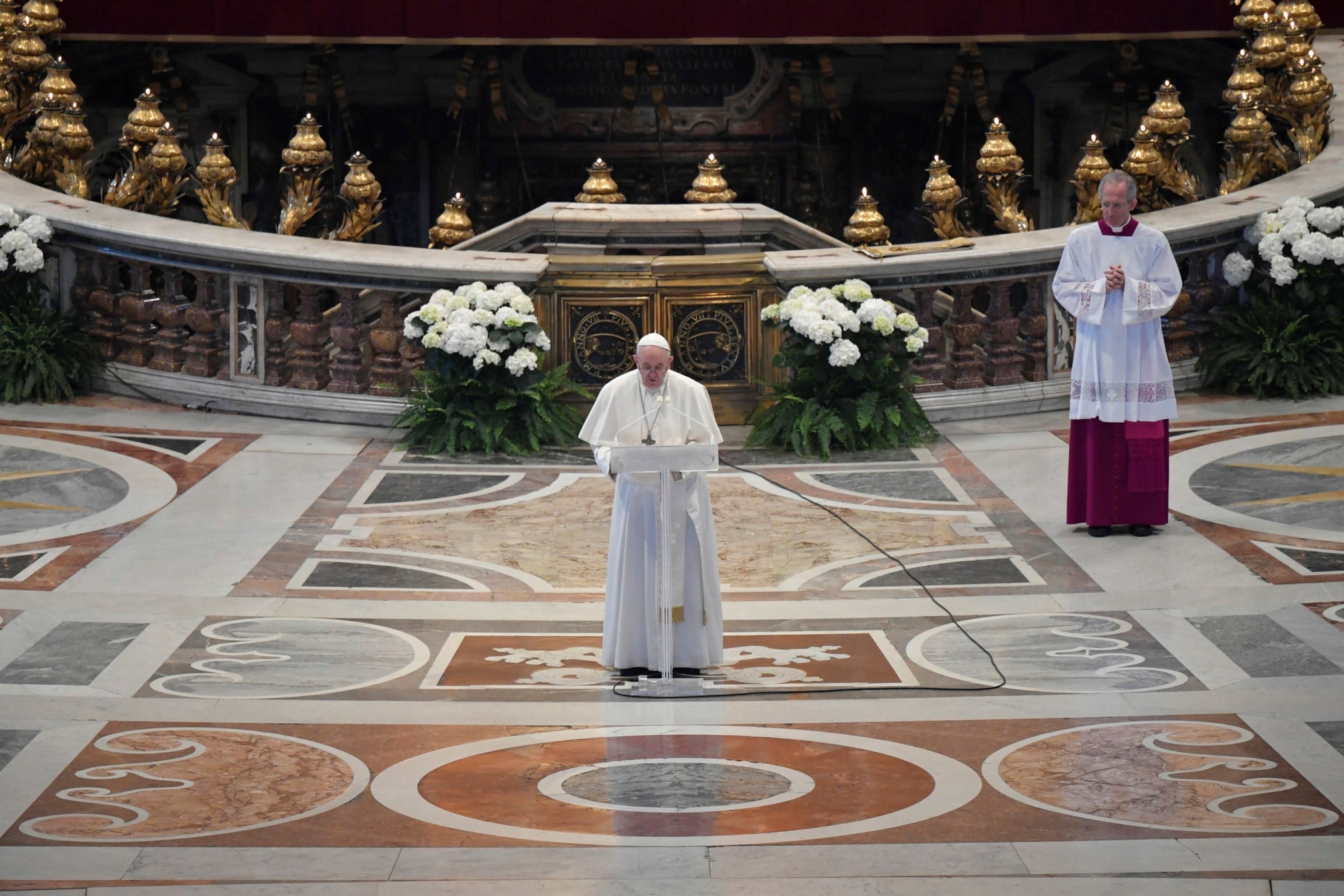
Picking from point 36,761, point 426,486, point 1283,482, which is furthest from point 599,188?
point 36,761

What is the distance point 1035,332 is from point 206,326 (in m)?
4.63

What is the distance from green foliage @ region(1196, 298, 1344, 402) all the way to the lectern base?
5.48 metres

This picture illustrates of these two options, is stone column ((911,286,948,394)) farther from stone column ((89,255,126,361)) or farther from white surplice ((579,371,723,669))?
stone column ((89,255,126,361))

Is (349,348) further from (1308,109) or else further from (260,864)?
(1308,109)

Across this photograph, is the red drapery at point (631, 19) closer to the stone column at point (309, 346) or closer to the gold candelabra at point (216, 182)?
the gold candelabra at point (216, 182)

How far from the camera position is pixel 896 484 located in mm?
10859

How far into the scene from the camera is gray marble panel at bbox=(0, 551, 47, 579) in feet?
30.3

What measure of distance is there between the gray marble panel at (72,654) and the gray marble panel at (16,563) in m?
0.78

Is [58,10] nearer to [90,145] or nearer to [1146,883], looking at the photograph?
[90,145]

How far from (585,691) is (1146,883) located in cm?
244

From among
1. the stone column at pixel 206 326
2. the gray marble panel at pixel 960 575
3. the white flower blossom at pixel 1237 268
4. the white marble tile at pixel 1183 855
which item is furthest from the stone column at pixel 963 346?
the white marble tile at pixel 1183 855

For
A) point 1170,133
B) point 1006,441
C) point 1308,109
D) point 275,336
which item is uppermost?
point 1308,109

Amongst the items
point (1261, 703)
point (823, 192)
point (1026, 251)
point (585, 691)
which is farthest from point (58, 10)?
point (1261, 703)

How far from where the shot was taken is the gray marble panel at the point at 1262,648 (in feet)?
26.2
